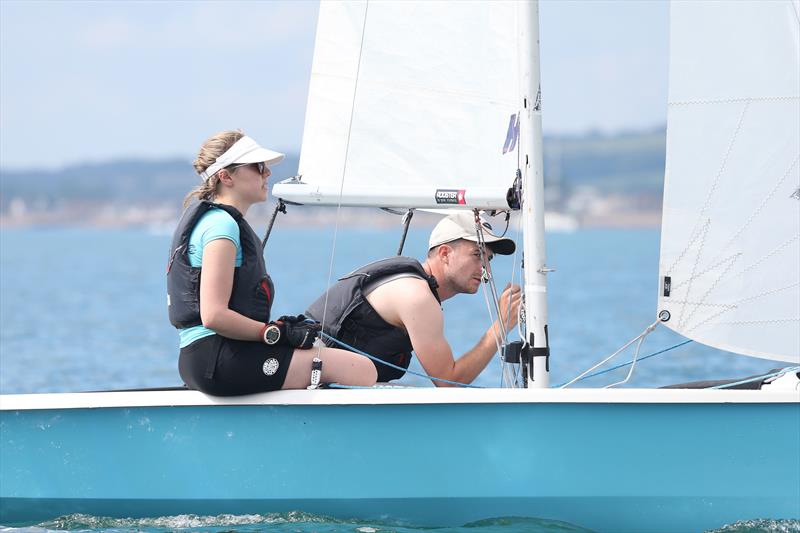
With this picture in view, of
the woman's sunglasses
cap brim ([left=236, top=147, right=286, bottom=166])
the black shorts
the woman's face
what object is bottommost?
the black shorts

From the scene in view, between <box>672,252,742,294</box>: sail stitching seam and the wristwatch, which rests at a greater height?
<box>672,252,742,294</box>: sail stitching seam

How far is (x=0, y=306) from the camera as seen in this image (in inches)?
774

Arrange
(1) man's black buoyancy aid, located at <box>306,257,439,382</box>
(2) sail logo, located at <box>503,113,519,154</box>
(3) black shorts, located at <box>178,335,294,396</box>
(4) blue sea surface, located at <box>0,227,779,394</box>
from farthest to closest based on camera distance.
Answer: (4) blue sea surface, located at <box>0,227,779,394</box>, (1) man's black buoyancy aid, located at <box>306,257,439,382</box>, (2) sail logo, located at <box>503,113,519,154</box>, (3) black shorts, located at <box>178,335,294,396</box>

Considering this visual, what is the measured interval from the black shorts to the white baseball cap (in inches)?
33.9

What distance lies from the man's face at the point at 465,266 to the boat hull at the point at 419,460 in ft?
2.37

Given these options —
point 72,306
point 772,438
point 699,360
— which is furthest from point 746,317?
point 72,306

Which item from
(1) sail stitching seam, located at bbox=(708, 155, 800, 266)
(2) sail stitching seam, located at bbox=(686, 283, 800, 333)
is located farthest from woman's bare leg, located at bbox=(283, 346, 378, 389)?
(1) sail stitching seam, located at bbox=(708, 155, 800, 266)

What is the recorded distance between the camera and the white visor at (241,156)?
14.5 ft

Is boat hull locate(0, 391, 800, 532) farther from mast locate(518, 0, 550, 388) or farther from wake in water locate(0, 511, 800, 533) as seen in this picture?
mast locate(518, 0, 550, 388)

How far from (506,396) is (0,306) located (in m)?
16.7

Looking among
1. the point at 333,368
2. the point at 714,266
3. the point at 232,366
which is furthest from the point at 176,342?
the point at 714,266

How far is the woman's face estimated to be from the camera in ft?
14.6

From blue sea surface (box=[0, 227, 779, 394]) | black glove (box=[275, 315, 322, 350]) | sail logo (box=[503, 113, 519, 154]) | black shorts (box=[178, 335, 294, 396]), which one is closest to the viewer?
black shorts (box=[178, 335, 294, 396])

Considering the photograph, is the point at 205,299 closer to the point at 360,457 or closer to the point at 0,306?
the point at 360,457
